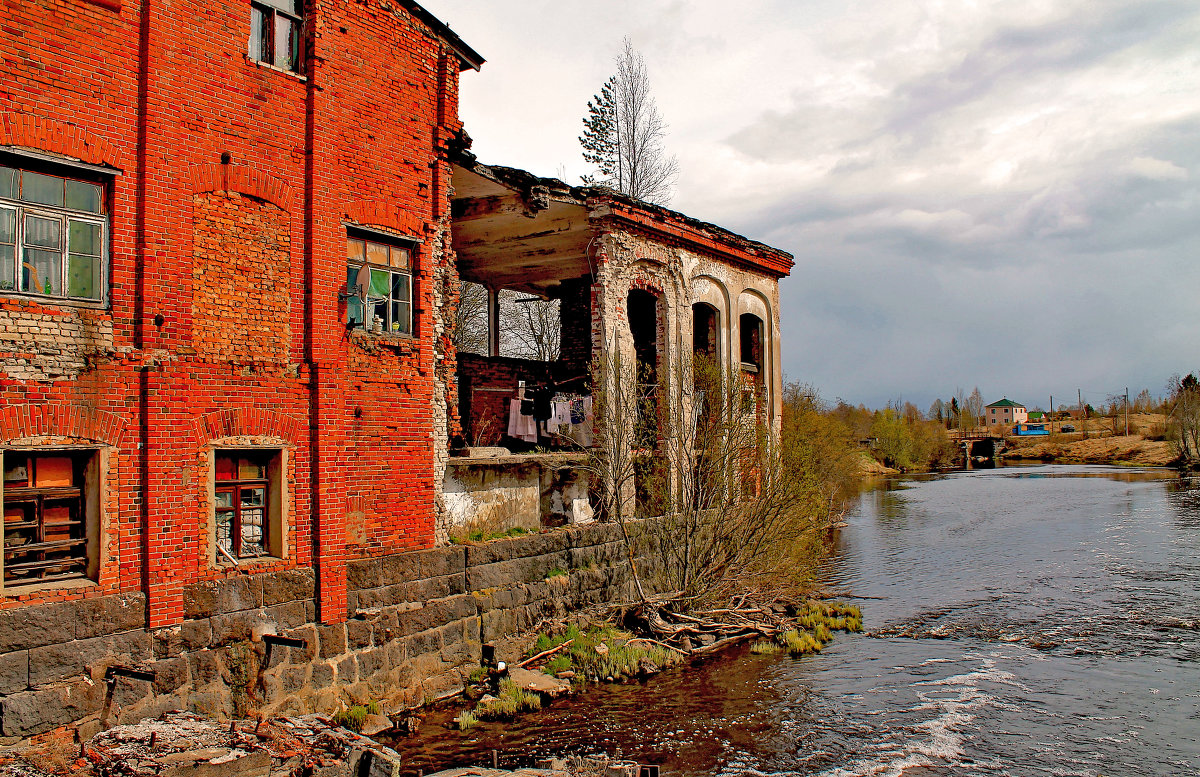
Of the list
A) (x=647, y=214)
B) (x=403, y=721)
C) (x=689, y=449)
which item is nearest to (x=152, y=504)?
(x=403, y=721)

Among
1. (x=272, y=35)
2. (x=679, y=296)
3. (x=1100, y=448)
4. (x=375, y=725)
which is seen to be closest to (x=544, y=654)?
(x=375, y=725)

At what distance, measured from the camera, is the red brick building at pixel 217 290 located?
776cm

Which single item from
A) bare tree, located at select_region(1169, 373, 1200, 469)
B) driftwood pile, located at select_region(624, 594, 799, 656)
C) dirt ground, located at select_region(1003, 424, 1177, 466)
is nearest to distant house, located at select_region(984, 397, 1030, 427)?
dirt ground, located at select_region(1003, 424, 1177, 466)

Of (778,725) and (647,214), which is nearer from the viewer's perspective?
(778,725)

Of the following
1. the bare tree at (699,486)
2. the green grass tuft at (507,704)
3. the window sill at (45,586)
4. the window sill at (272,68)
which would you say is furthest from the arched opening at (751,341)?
the window sill at (45,586)

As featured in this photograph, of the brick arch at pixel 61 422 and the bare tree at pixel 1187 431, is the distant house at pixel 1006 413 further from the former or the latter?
the brick arch at pixel 61 422

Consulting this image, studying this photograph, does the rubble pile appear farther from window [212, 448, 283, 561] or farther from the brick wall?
the brick wall

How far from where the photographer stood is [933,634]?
15406mm

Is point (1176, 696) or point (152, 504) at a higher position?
point (152, 504)

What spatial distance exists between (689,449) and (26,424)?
10.4m

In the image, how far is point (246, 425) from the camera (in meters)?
9.23

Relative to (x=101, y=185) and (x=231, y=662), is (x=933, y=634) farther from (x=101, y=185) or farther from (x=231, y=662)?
(x=101, y=185)

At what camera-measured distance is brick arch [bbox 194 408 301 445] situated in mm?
8906

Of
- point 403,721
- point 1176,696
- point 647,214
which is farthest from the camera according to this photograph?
point 647,214
